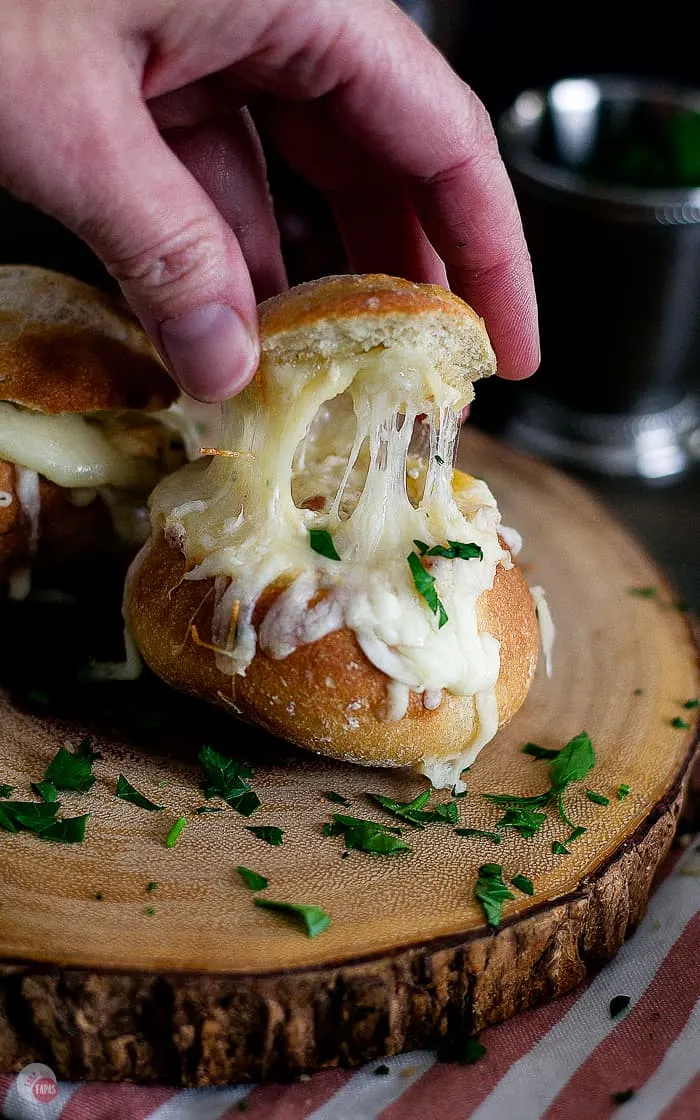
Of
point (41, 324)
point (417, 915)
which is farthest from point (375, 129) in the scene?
point (417, 915)

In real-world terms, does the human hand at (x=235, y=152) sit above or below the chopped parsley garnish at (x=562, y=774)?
above

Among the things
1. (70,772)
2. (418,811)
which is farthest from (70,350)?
(418,811)

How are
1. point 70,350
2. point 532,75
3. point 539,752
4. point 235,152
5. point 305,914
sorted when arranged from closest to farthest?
point 305,914, point 539,752, point 70,350, point 235,152, point 532,75

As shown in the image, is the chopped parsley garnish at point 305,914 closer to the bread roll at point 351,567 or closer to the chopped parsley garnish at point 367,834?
Result: the chopped parsley garnish at point 367,834

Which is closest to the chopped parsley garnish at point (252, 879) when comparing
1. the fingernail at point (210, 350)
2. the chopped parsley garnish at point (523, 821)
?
the chopped parsley garnish at point (523, 821)

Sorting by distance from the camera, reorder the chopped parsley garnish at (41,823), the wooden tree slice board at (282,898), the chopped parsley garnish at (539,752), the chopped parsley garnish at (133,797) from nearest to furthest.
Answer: the wooden tree slice board at (282,898) → the chopped parsley garnish at (41,823) → the chopped parsley garnish at (133,797) → the chopped parsley garnish at (539,752)

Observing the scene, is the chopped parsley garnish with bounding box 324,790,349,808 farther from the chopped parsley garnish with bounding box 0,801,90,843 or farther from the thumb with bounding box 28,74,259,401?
the thumb with bounding box 28,74,259,401

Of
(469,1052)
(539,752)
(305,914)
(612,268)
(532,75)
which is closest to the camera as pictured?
(305,914)

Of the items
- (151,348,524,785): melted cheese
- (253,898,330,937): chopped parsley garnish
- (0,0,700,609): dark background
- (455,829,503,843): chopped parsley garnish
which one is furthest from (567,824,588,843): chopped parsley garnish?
(0,0,700,609): dark background

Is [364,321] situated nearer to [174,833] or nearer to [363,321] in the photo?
[363,321]
